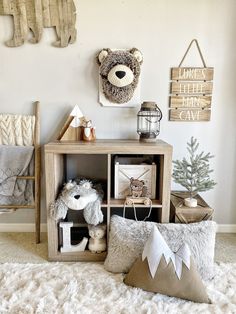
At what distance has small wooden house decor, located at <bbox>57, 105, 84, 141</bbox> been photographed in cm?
182

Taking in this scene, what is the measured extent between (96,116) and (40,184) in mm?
A: 684

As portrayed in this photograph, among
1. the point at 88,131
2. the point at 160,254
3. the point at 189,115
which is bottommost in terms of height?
the point at 160,254

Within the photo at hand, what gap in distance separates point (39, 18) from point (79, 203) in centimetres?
133

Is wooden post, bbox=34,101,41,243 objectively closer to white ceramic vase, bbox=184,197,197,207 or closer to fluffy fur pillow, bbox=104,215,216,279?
fluffy fur pillow, bbox=104,215,216,279

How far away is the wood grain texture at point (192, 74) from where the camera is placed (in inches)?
74.7

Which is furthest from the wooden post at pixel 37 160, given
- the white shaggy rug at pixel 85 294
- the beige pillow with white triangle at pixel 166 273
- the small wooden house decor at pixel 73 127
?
the beige pillow with white triangle at pixel 166 273

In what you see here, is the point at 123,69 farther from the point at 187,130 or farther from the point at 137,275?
the point at 137,275

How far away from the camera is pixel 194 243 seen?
1.52m

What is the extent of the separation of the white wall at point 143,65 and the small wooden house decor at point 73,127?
0.33 ft

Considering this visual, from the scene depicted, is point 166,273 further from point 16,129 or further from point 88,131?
point 16,129

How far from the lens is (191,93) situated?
193 cm

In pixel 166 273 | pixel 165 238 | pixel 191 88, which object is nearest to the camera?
pixel 166 273

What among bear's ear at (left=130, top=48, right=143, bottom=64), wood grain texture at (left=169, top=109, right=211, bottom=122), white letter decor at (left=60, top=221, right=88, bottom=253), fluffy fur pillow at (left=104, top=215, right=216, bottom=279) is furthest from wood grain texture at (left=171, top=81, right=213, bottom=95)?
white letter decor at (left=60, top=221, right=88, bottom=253)

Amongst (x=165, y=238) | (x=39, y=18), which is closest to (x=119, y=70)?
(x=39, y=18)
